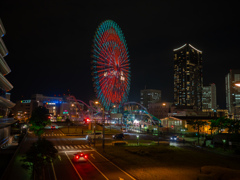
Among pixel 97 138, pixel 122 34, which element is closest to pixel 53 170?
pixel 97 138

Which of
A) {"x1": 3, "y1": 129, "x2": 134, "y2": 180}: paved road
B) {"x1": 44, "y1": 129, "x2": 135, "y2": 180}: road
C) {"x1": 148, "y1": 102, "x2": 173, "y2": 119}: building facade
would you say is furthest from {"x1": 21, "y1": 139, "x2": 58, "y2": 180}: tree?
{"x1": 148, "y1": 102, "x2": 173, "y2": 119}: building facade

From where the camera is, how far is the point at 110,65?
56688 millimetres

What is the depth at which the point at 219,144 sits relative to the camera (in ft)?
141

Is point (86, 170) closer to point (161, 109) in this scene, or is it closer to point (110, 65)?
point (110, 65)

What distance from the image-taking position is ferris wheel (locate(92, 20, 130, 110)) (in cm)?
5350

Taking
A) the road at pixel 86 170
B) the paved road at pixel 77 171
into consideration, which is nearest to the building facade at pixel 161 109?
the road at pixel 86 170

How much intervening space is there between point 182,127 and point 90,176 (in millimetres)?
58992

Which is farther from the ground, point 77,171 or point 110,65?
point 110,65

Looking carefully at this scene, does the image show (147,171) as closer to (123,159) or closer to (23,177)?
(123,159)

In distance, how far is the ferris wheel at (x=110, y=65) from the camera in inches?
2106

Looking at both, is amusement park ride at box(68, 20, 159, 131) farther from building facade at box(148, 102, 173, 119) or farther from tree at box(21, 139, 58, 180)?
building facade at box(148, 102, 173, 119)

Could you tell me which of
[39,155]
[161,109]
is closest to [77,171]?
[39,155]

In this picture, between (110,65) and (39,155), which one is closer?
(39,155)

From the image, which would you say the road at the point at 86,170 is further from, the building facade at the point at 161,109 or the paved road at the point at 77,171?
the building facade at the point at 161,109
